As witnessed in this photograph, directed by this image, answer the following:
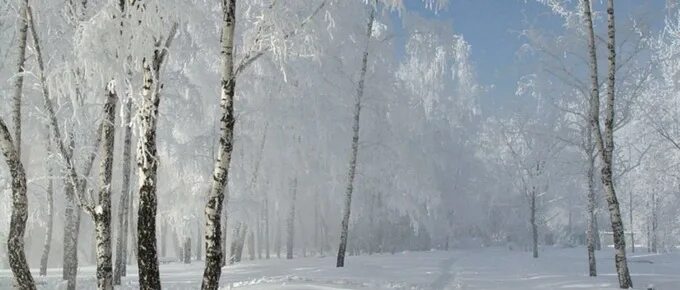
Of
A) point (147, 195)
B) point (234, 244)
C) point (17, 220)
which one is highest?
point (147, 195)

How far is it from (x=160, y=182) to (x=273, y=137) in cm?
621

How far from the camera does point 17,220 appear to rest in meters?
8.35

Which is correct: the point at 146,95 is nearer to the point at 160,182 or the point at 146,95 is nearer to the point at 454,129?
the point at 160,182

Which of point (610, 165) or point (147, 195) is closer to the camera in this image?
point (147, 195)

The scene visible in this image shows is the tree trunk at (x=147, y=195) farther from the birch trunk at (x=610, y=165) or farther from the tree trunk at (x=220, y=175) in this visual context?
the birch trunk at (x=610, y=165)

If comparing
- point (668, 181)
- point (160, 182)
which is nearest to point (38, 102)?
point (160, 182)

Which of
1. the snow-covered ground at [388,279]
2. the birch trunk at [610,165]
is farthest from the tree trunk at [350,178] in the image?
the birch trunk at [610,165]

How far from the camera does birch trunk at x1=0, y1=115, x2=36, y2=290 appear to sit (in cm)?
809

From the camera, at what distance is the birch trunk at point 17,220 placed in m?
8.09

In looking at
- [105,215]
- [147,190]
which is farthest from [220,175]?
[105,215]

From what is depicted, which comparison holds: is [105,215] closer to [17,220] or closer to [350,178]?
[17,220]

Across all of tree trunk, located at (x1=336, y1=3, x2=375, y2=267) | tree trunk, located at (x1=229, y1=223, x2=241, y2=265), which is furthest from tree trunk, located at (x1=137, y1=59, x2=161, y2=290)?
tree trunk, located at (x1=229, y1=223, x2=241, y2=265)

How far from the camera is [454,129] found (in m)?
51.2

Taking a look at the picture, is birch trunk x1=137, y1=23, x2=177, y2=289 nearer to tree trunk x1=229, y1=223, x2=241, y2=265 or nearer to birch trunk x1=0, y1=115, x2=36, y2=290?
birch trunk x1=0, y1=115, x2=36, y2=290
